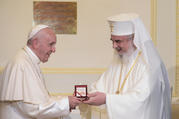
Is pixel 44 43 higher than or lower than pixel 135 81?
higher

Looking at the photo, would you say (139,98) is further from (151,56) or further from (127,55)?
(127,55)

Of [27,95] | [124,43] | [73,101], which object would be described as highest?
[124,43]

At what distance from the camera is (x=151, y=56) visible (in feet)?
13.6

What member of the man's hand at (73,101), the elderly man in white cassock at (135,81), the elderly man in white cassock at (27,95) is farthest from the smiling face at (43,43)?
the elderly man in white cassock at (135,81)

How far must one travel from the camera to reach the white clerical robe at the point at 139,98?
4.05m

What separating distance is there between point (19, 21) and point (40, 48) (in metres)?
3.33

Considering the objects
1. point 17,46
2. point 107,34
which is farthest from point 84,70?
point 17,46

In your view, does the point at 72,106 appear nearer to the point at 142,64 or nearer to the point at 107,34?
the point at 142,64

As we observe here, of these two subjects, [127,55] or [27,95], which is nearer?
[27,95]

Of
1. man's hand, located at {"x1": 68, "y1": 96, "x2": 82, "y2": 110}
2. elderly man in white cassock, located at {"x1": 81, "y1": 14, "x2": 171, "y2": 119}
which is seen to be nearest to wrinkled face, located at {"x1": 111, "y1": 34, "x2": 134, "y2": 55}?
elderly man in white cassock, located at {"x1": 81, "y1": 14, "x2": 171, "y2": 119}

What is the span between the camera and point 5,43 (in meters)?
7.58

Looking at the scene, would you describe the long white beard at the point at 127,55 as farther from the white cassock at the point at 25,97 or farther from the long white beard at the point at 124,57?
the white cassock at the point at 25,97

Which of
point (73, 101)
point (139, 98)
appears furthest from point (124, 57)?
point (73, 101)

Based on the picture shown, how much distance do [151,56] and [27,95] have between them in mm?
1475
